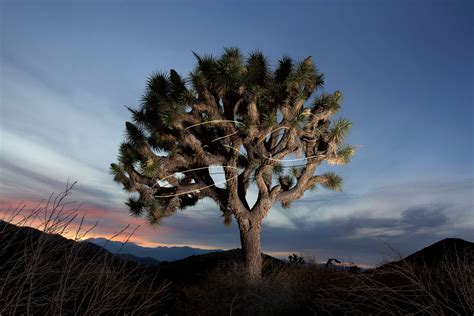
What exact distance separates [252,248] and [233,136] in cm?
398

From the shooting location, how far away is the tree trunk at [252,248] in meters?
14.6

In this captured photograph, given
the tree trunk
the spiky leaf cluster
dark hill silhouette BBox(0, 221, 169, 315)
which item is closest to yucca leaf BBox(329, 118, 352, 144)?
the spiky leaf cluster

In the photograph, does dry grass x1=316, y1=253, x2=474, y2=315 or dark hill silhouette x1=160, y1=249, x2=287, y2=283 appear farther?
dark hill silhouette x1=160, y1=249, x2=287, y2=283

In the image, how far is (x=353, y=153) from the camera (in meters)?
15.4

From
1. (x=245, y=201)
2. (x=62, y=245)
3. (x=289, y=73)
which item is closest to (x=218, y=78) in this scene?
(x=289, y=73)

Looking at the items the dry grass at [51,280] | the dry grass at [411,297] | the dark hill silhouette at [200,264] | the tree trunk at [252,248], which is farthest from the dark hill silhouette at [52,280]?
the dark hill silhouette at [200,264]

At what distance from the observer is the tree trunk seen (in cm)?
1460

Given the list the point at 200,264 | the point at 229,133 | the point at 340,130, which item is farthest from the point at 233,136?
A: the point at 200,264

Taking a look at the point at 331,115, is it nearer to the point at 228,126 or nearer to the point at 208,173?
the point at 228,126

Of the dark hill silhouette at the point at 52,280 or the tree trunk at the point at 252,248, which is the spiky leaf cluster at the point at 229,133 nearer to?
the tree trunk at the point at 252,248

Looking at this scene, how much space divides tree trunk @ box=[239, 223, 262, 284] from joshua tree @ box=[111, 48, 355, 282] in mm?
34

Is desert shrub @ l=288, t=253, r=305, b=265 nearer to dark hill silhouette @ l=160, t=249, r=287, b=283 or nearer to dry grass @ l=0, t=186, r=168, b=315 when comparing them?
dark hill silhouette @ l=160, t=249, r=287, b=283

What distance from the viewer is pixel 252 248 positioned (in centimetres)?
1497

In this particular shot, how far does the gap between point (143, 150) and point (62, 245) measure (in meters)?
9.59
